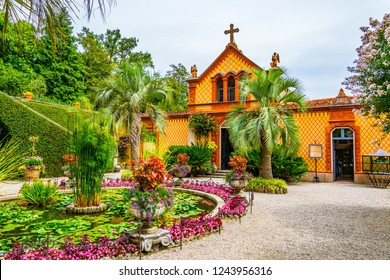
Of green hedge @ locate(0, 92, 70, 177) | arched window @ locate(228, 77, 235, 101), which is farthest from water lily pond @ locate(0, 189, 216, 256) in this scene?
arched window @ locate(228, 77, 235, 101)

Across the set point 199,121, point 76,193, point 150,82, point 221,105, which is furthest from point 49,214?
point 221,105

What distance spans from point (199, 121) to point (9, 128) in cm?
918

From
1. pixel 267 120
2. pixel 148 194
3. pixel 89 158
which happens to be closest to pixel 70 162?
pixel 89 158

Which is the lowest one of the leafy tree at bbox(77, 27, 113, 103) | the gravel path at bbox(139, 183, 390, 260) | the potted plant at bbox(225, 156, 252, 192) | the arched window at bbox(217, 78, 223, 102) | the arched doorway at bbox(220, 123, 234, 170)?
the gravel path at bbox(139, 183, 390, 260)

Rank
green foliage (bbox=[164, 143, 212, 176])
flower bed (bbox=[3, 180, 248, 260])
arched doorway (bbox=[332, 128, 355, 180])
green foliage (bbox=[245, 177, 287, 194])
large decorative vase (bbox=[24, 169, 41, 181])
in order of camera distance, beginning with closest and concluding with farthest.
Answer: flower bed (bbox=[3, 180, 248, 260])
green foliage (bbox=[245, 177, 287, 194])
large decorative vase (bbox=[24, 169, 41, 181])
green foliage (bbox=[164, 143, 212, 176])
arched doorway (bbox=[332, 128, 355, 180])

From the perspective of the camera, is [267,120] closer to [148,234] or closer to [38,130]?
[148,234]

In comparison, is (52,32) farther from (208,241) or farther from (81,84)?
(81,84)

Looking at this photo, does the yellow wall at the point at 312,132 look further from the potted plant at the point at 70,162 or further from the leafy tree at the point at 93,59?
the leafy tree at the point at 93,59

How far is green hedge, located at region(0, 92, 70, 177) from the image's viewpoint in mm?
11805

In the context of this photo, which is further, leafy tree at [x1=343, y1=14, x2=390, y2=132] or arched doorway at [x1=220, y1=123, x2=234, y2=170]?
arched doorway at [x1=220, y1=123, x2=234, y2=170]

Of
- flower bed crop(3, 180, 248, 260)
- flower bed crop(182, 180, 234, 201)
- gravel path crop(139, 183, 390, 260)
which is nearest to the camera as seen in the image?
flower bed crop(3, 180, 248, 260)

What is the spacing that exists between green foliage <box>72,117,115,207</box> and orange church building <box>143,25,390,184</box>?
395 inches

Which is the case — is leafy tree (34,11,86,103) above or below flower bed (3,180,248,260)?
above

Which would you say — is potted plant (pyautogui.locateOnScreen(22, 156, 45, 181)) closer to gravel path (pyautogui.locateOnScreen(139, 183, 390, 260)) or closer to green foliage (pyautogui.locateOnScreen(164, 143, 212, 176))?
green foliage (pyautogui.locateOnScreen(164, 143, 212, 176))
